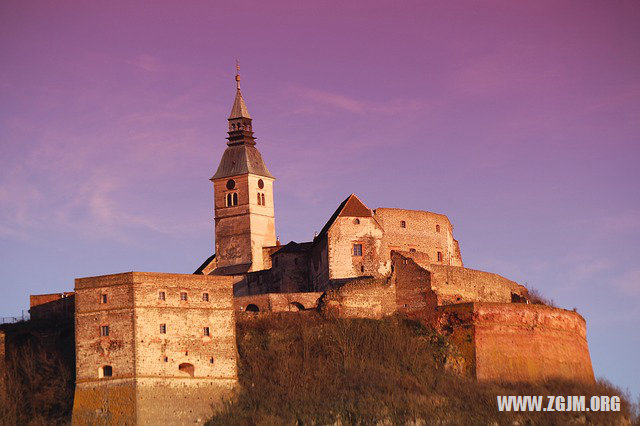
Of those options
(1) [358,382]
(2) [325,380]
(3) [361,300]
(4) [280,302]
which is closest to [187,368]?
(2) [325,380]

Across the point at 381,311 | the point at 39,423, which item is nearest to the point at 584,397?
the point at 381,311

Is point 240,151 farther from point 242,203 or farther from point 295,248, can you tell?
point 295,248

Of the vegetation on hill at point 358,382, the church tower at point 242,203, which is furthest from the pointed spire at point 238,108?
the vegetation on hill at point 358,382

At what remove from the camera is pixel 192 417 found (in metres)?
73.4

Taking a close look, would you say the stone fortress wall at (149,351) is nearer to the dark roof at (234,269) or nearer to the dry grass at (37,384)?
the dry grass at (37,384)

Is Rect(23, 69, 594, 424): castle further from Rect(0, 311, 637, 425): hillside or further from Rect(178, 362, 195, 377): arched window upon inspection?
Rect(0, 311, 637, 425): hillside

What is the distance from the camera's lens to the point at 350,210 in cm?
8756

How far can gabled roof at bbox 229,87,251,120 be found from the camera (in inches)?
3802

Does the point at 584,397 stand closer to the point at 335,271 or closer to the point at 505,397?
the point at 505,397

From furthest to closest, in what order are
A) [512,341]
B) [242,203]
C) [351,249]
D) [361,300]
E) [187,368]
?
1. [242,203]
2. [351,249]
3. [361,300]
4. [512,341]
5. [187,368]

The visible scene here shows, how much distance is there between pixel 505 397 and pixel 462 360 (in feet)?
15.2

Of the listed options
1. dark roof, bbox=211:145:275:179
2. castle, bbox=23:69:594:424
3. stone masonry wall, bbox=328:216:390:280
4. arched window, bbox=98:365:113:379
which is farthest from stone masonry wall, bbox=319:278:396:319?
dark roof, bbox=211:145:275:179

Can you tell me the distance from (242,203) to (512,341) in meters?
20.9

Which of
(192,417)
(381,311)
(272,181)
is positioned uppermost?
(272,181)
